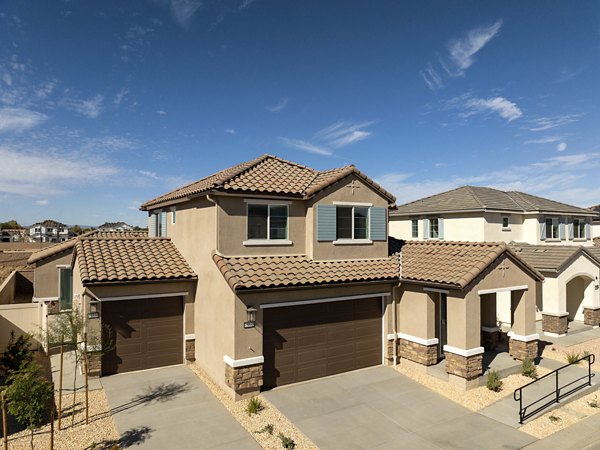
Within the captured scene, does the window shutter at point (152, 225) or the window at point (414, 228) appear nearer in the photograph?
the window shutter at point (152, 225)

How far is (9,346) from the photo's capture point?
13398mm

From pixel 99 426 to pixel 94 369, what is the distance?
3508 mm

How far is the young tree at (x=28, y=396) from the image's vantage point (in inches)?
323

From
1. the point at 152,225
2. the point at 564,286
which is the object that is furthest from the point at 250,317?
the point at 564,286

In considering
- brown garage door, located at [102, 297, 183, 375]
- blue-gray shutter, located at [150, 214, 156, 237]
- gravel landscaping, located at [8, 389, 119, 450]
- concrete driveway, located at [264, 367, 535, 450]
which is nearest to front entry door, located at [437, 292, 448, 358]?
concrete driveway, located at [264, 367, 535, 450]

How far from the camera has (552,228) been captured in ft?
94.8

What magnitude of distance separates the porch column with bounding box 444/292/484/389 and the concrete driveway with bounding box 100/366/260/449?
259 inches

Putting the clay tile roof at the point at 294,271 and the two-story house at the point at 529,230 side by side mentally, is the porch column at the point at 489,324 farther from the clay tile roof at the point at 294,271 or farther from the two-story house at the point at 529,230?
the two-story house at the point at 529,230

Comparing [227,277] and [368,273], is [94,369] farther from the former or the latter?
[368,273]

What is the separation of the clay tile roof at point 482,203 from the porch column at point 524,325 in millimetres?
12999

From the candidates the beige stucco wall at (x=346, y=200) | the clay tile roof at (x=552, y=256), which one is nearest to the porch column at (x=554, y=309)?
the clay tile roof at (x=552, y=256)

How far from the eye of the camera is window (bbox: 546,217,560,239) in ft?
93.9

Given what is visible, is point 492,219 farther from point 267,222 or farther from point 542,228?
point 267,222

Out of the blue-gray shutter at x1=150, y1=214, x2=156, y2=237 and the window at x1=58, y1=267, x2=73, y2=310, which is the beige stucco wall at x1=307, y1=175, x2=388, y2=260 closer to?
the blue-gray shutter at x1=150, y1=214, x2=156, y2=237
